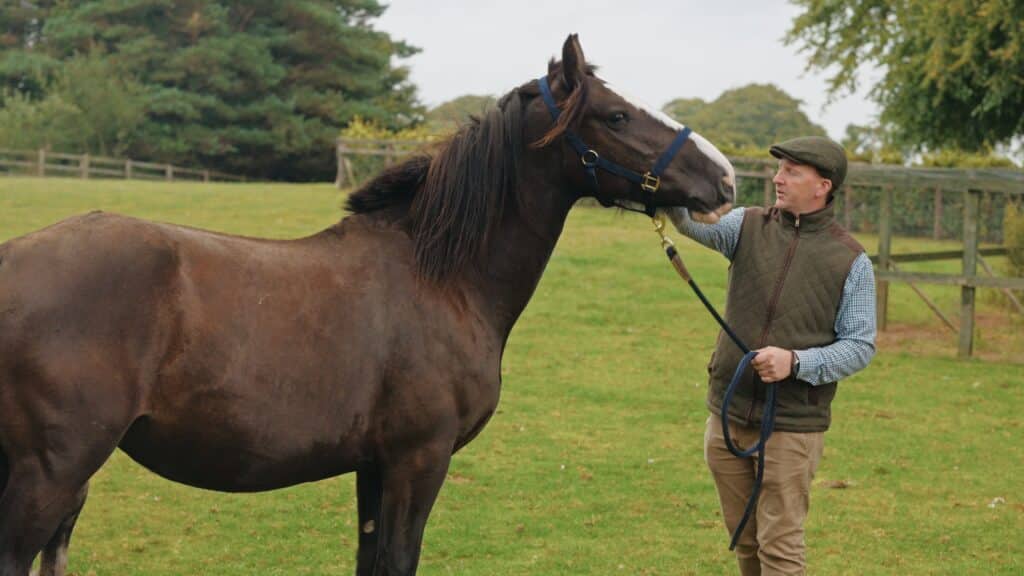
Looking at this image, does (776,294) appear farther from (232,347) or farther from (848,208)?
(848,208)

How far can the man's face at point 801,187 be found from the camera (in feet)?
14.2

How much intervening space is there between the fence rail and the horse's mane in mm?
36249

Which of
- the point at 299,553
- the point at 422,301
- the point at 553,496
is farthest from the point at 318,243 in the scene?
the point at 553,496

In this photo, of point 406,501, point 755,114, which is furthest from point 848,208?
point 406,501

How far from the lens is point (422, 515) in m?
4.14

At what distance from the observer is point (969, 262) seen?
13859 millimetres

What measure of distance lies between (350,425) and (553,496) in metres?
4.16

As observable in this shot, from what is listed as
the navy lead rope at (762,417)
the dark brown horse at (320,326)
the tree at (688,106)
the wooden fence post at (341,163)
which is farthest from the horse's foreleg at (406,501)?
the tree at (688,106)

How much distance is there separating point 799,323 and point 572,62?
1371 millimetres

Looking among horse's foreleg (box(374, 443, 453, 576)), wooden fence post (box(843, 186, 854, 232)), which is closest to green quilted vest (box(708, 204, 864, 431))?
horse's foreleg (box(374, 443, 453, 576))

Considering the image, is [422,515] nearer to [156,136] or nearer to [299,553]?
[299,553]

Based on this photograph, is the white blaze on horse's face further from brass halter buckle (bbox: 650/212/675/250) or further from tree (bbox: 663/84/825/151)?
tree (bbox: 663/84/825/151)

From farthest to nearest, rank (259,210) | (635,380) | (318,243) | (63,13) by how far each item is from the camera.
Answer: (63,13) → (259,210) → (635,380) → (318,243)

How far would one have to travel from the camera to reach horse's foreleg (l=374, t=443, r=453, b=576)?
4090 mm
